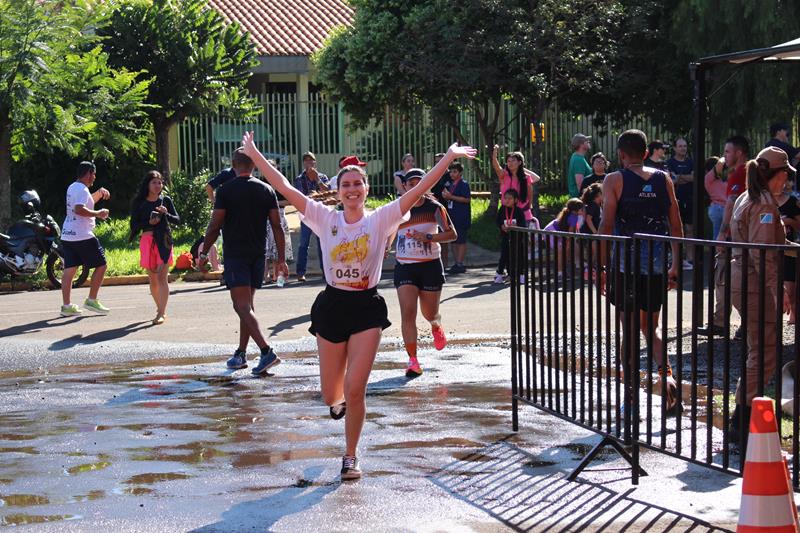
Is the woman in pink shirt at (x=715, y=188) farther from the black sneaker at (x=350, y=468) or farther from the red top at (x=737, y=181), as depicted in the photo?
the black sneaker at (x=350, y=468)

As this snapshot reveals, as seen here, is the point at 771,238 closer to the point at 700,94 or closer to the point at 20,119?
the point at 700,94

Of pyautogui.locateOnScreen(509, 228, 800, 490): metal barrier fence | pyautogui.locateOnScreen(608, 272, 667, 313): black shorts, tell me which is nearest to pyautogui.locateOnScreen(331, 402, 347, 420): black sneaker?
pyautogui.locateOnScreen(509, 228, 800, 490): metal barrier fence

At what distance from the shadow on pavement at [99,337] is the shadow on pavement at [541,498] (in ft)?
21.4

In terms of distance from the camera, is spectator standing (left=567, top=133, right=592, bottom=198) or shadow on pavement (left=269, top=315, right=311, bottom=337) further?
spectator standing (left=567, top=133, right=592, bottom=198)

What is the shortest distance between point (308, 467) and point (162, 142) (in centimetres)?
2154

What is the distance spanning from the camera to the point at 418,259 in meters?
10.7

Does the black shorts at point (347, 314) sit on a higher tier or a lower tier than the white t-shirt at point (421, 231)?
lower

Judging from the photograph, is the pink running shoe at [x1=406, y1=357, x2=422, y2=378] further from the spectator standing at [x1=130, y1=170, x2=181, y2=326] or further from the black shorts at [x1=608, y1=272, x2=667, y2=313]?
the spectator standing at [x1=130, y1=170, x2=181, y2=326]

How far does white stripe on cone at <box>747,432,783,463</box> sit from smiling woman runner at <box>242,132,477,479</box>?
8.86 ft

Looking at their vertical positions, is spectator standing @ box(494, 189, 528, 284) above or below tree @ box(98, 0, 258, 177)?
below

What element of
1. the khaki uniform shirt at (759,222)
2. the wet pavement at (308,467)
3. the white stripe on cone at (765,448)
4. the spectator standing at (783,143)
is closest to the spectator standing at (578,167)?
the spectator standing at (783,143)

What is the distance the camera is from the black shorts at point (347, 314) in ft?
23.5

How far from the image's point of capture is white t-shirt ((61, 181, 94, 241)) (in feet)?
47.6

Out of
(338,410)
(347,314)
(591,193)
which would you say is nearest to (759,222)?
(347,314)
